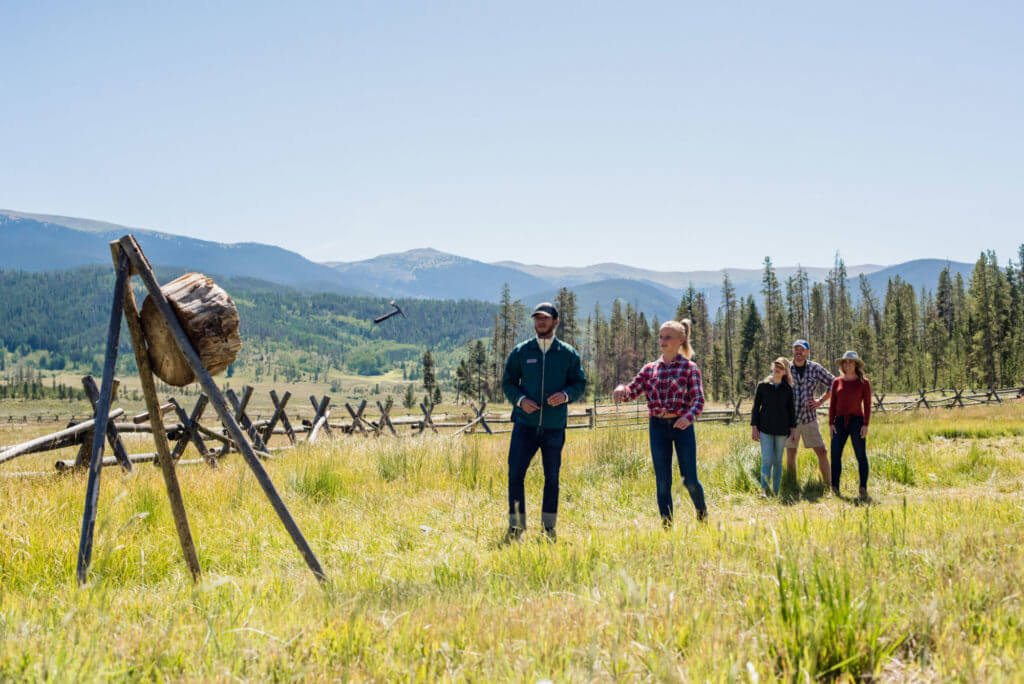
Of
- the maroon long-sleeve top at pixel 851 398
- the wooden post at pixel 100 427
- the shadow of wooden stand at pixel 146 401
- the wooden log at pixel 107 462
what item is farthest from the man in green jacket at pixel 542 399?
the wooden log at pixel 107 462

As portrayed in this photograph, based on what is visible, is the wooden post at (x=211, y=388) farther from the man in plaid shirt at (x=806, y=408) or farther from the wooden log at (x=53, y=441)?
the man in plaid shirt at (x=806, y=408)

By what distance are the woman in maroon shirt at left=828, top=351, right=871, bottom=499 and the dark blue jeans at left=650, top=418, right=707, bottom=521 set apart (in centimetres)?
297

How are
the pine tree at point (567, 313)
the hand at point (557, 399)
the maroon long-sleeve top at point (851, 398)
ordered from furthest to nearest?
the pine tree at point (567, 313), the maroon long-sleeve top at point (851, 398), the hand at point (557, 399)

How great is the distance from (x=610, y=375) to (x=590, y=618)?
101577mm

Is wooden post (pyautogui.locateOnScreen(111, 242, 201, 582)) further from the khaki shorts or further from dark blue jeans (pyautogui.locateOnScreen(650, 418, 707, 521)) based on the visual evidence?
the khaki shorts

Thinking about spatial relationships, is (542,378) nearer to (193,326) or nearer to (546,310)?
(546,310)

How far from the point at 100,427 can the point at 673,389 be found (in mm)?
4437

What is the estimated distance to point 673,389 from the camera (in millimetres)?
5652

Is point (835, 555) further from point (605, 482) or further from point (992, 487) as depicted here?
point (992, 487)

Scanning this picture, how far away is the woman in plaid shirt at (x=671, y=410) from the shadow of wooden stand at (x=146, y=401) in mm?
3115

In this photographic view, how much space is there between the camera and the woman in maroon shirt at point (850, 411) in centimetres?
748

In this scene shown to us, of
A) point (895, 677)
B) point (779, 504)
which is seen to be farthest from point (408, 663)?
point (779, 504)

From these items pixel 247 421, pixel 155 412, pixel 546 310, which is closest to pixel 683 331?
pixel 546 310

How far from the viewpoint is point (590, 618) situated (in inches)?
100.0
